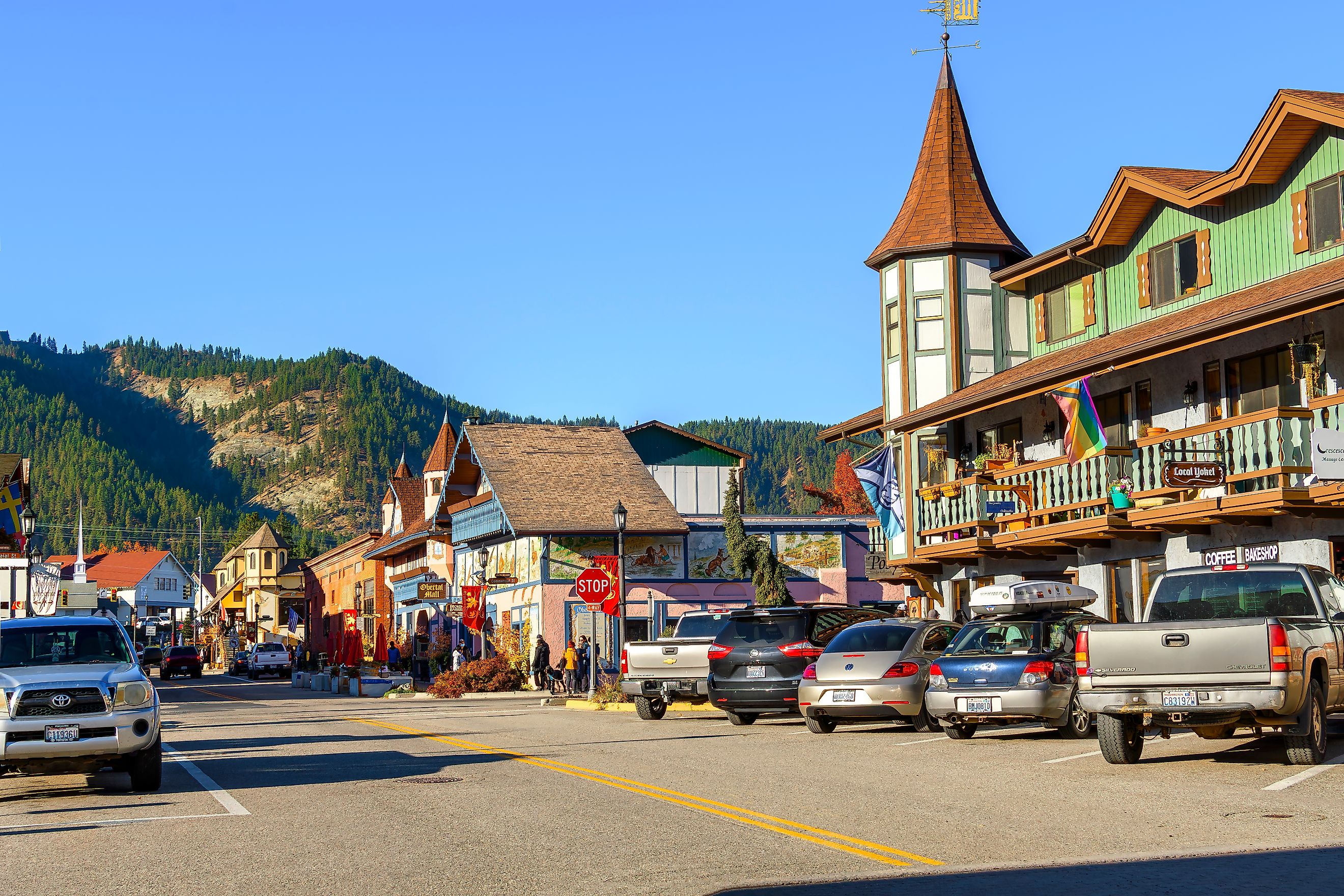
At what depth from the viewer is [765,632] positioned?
23922mm

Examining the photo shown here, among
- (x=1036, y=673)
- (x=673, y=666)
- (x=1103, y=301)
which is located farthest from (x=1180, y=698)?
(x=1103, y=301)

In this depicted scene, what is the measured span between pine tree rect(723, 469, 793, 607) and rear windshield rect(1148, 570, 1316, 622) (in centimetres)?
3483

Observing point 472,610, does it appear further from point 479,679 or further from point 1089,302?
point 1089,302

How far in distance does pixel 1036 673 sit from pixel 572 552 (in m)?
32.7

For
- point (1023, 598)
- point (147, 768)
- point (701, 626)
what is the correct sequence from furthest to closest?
point (701, 626) < point (1023, 598) < point (147, 768)

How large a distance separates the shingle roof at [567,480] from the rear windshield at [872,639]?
2745 cm

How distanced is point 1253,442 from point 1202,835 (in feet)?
45.7

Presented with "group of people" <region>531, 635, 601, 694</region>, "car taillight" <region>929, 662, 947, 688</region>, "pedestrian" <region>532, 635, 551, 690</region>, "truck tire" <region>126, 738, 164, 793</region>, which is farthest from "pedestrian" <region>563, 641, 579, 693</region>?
"truck tire" <region>126, 738, 164, 793</region>

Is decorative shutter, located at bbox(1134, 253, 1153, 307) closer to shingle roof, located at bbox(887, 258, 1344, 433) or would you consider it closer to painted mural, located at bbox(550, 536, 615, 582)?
shingle roof, located at bbox(887, 258, 1344, 433)

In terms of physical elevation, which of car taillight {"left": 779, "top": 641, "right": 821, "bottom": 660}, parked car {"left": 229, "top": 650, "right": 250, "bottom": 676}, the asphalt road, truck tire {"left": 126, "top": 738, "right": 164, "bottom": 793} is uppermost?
car taillight {"left": 779, "top": 641, "right": 821, "bottom": 660}

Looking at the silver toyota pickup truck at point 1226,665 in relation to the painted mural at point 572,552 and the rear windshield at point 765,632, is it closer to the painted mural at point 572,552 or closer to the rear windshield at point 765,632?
the rear windshield at point 765,632

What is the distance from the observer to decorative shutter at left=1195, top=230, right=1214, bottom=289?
2727 centimetres

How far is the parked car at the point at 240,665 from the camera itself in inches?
3223

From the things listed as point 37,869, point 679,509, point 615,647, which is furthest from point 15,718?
point 679,509
